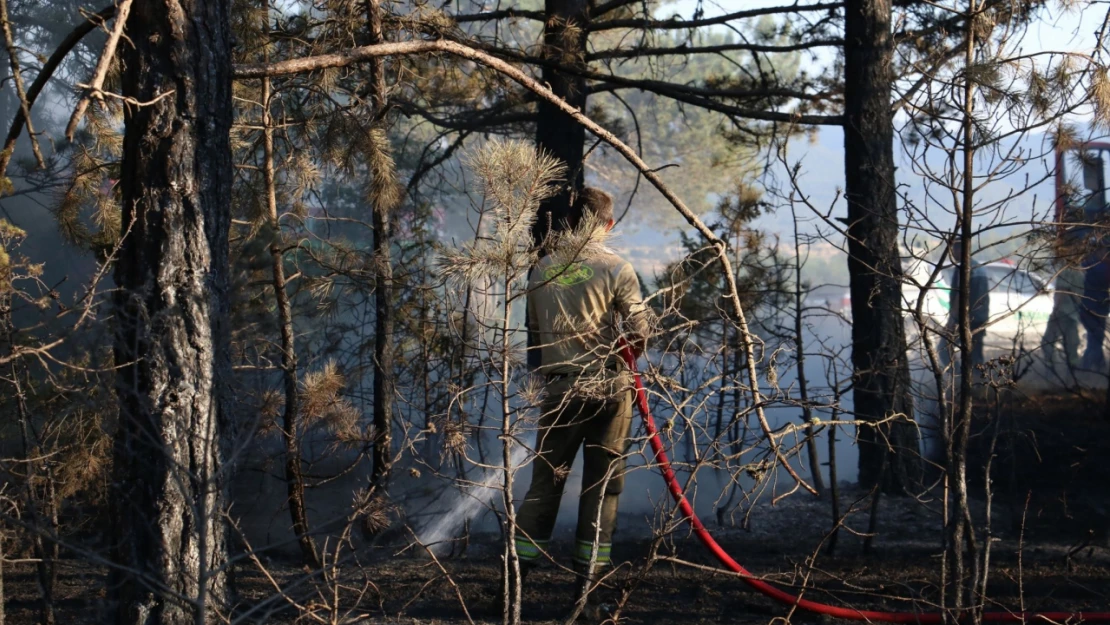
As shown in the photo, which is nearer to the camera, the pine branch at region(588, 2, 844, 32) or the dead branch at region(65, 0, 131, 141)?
the dead branch at region(65, 0, 131, 141)

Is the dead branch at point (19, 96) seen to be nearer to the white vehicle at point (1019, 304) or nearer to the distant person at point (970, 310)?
the distant person at point (970, 310)

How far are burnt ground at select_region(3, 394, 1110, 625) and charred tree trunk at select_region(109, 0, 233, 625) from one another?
39 centimetres

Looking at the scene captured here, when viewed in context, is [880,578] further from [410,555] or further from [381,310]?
[381,310]

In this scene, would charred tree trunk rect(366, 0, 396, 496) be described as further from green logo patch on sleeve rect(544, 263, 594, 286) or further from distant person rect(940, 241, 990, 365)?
distant person rect(940, 241, 990, 365)

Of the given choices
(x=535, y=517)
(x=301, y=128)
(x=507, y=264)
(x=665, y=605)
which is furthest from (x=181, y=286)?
(x=665, y=605)

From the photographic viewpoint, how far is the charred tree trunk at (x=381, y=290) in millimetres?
4738

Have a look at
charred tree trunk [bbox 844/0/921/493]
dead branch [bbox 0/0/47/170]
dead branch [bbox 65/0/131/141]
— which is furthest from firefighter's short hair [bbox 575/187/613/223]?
charred tree trunk [bbox 844/0/921/493]

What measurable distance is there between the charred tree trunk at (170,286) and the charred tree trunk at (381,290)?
1398 millimetres

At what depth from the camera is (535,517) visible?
407 centimetres

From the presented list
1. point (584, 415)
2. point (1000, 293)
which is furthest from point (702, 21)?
point (1000, 293)

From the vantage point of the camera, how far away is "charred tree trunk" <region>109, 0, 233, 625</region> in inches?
120

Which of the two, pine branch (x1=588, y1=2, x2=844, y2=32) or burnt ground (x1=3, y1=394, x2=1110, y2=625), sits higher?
pine branch (x1=588, y1=2, x2=844, y2=32)

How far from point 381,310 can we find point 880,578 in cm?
309

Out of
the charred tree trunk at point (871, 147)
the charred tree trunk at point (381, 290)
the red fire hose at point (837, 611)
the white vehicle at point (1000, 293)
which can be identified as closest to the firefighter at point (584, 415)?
the red fire hose at point (837, 611)
